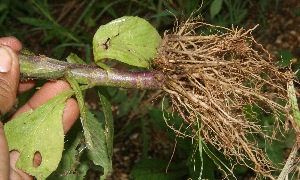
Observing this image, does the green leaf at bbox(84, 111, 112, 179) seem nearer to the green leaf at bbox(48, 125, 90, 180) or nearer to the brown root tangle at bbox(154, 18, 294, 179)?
the green leaf at bbox(48, 125, 90, 180)

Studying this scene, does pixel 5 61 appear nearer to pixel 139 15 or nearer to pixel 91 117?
pixel 91 117

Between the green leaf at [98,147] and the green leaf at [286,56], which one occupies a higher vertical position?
the green leaf at [286,56]

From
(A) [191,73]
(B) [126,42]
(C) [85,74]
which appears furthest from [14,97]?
(A) [191,73]

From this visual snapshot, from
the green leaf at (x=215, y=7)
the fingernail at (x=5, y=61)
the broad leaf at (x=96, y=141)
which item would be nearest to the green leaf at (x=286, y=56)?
the green leaf at (x=215, y=7)

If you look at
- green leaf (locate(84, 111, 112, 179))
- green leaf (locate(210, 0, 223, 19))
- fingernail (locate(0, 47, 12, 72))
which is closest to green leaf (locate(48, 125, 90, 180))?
green leaf (locate(84, 111, 112, 179))

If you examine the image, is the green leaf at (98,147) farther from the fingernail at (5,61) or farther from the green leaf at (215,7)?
the green leaf at (215,7)

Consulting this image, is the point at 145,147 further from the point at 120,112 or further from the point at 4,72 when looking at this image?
the point at 4,72
